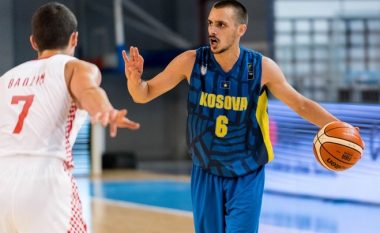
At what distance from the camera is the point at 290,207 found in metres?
10.6

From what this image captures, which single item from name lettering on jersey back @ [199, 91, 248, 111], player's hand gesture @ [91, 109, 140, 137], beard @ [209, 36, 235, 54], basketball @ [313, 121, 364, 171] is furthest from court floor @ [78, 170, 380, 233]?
player's hand gesture @ [91, 109, 140, 137]

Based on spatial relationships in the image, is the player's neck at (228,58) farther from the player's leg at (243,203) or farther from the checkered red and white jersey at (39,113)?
the checkered red and white jersey at (39,113)

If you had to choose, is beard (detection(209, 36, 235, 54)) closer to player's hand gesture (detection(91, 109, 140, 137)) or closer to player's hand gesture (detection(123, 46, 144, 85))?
player's hand gesture (detection(123, 46, 144, 85))

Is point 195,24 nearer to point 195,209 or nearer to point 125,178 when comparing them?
point 125,178

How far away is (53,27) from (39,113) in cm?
41

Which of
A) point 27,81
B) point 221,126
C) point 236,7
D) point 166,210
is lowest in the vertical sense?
point 166,210

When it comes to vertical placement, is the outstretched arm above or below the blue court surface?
above

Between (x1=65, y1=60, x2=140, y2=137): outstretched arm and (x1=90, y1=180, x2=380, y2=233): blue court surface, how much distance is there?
17.1 ft

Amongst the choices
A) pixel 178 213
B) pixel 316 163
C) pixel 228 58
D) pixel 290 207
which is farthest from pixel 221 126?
pixel 316 163

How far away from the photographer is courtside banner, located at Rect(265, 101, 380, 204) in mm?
10445

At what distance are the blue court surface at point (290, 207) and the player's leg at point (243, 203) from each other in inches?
137

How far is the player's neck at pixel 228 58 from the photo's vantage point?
519cm

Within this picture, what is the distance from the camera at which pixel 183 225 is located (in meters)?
9.05

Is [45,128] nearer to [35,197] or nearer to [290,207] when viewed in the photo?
[35,197]
